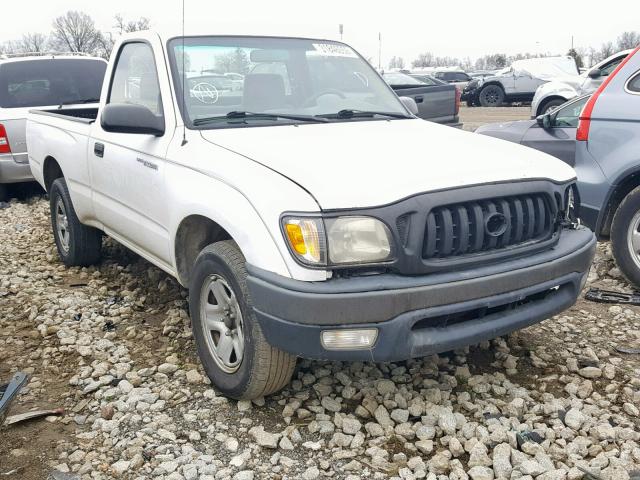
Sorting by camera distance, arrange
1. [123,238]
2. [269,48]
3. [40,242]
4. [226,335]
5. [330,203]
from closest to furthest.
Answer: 1. [330,203]
2. [226,335]
3. [269,48]
4. [123,238]
5. [40,242]

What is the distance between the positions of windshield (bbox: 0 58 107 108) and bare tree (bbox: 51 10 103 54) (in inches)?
2109

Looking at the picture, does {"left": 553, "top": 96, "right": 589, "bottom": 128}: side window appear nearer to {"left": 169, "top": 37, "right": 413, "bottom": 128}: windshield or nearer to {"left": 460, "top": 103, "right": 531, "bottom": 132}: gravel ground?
{"left": 169, "top": 37, "right": 413, "bottom": 128}: windshield

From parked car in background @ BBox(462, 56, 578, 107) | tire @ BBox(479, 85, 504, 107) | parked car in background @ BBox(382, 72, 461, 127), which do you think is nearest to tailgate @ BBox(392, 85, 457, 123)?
parked car in background @ BBox(382, 72, 461, 127)

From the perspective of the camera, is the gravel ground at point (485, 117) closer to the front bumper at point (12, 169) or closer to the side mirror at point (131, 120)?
the front bumper at point (12, 169)

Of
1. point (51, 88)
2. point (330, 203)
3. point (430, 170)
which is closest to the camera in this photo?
point (330, 203)

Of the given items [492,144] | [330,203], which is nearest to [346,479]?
[330,203]

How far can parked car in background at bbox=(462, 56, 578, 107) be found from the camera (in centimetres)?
2116

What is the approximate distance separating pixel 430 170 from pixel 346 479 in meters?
1.38

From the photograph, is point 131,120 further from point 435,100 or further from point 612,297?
point 435,100

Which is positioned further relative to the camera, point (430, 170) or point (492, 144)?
point (492, 144)

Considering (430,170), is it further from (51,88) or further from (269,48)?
(51,88)

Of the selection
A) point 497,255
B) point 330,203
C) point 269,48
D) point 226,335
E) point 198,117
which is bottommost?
point 226,335

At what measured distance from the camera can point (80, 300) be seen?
4.93 m

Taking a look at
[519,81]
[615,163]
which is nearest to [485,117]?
[519,81]
